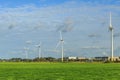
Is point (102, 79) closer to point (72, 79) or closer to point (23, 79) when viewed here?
point (72, 79)

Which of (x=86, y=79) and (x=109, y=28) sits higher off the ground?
(x=109, y=28)

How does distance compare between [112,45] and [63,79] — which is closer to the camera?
[63,79]

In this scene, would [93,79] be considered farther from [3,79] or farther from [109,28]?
[109,28]

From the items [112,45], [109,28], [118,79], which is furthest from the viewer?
[109,28]

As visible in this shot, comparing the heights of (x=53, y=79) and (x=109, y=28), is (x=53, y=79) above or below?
below

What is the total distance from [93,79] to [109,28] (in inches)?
5233

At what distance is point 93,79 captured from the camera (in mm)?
51938

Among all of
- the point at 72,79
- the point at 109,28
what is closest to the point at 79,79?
the point at 72,79

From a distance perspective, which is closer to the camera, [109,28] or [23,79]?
[23,79]

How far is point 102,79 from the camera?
52.1 metres

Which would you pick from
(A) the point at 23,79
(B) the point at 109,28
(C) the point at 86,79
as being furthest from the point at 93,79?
(B) the point at 109,28

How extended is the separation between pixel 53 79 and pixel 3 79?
656 cm

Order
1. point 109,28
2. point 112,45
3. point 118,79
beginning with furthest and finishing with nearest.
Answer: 1. point 109,28
2. point 112,45
3. point 118,79

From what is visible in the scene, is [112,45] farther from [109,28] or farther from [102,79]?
[102,79]
